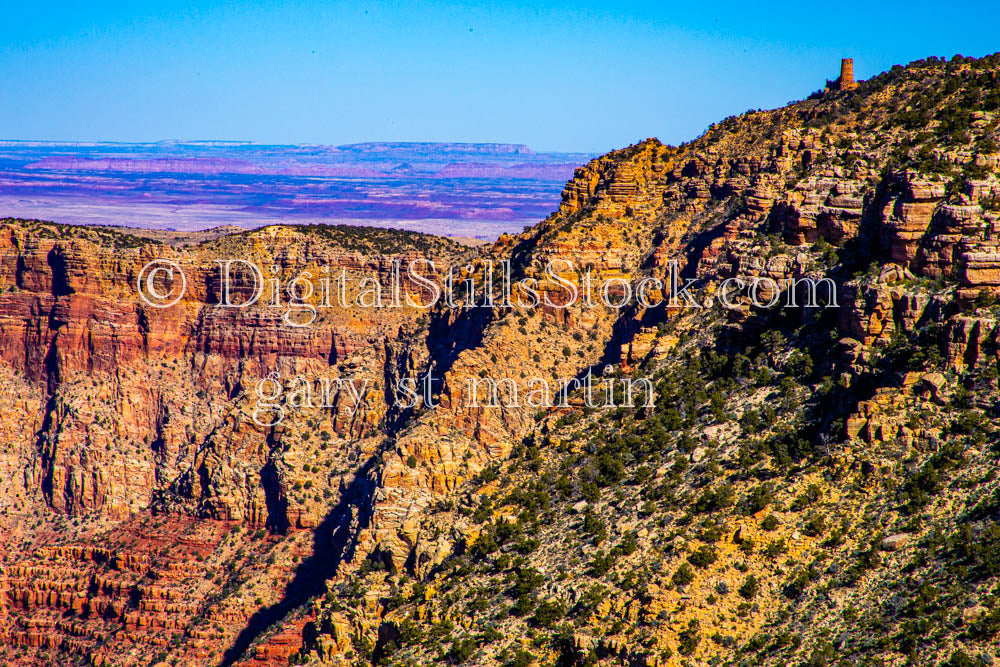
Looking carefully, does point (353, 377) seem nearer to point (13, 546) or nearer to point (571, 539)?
point (13, 546)

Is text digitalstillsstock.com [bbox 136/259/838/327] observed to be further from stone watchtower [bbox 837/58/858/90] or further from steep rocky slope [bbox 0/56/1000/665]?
stone watchtower [bbox 837/58/858/90]

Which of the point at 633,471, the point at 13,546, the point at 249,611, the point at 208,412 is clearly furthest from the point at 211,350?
the point at 633,471

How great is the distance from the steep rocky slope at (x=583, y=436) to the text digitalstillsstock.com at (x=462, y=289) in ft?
1.54

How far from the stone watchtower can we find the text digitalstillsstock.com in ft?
60.6

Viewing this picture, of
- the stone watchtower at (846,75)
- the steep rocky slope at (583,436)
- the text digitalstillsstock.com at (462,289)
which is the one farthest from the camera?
the stone watchtower at (846,75)

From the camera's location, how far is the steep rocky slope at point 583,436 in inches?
1836

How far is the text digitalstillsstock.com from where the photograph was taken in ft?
207

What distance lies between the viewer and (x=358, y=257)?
105 metres

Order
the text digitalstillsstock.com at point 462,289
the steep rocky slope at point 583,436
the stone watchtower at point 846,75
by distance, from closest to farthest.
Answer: the steep rocky slope at point 583,436 → the text digitalstillsstock.com at point 462,289 → the stone watchtower at point 846,75

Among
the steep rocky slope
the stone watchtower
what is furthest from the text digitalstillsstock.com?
the stone watchtower

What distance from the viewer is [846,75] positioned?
87562 mm

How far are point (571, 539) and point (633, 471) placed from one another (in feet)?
15.6

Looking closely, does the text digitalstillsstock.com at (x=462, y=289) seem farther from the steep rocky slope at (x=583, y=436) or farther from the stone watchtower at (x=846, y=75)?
the stone watchtower at (x=846, y=75)

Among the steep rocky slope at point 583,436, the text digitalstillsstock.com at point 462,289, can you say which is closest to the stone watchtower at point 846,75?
the steep rocky slope at point 583,436
